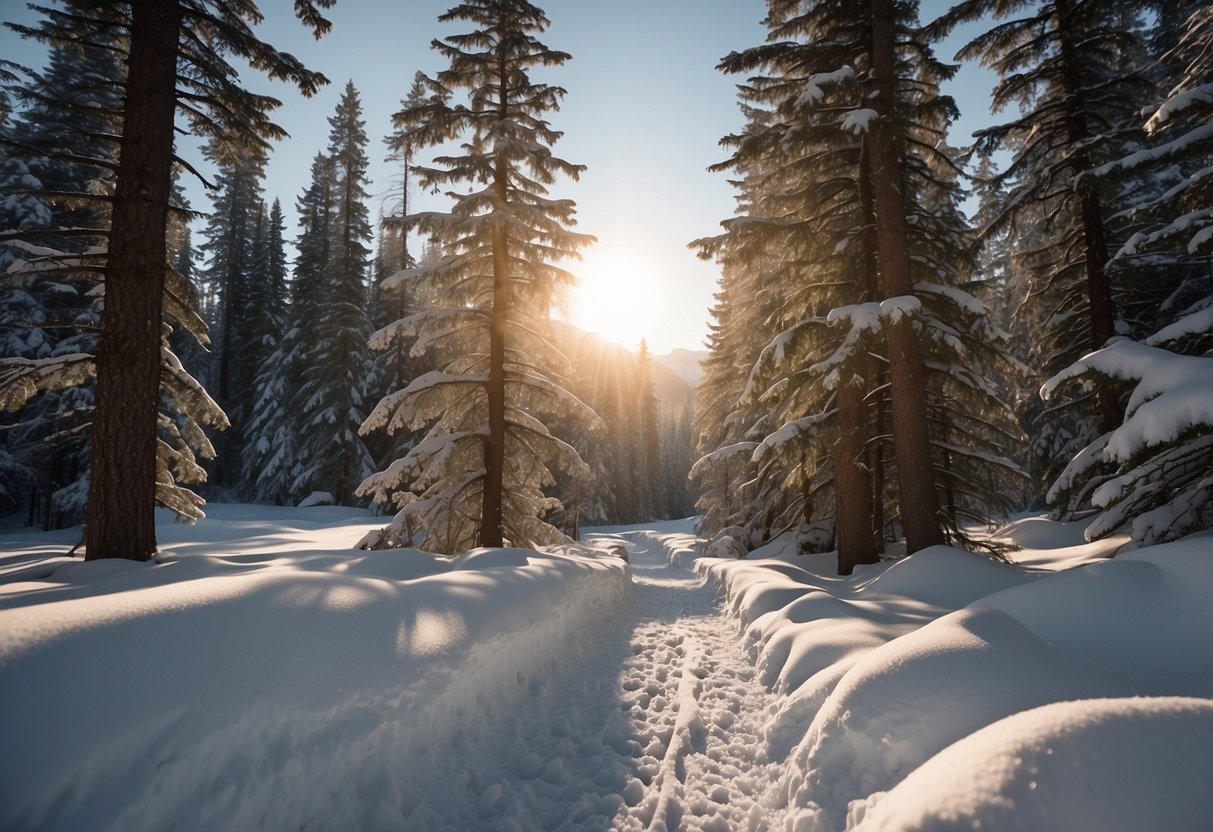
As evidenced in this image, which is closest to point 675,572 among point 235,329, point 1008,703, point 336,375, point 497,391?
point 497,391

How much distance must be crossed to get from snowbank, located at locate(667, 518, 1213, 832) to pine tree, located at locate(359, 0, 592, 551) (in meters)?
6.59

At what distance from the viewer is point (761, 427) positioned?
16.6m

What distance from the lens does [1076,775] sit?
1.86 metres

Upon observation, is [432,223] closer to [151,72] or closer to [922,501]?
[151,72]

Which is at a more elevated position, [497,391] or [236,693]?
[497,391]

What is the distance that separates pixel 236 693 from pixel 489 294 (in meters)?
9.71

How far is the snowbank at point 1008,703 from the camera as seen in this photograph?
1.85 m

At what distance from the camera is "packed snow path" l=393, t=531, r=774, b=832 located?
3.15 metres

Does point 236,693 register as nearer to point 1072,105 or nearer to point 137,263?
point 137,263

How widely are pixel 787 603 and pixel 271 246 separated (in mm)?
43133

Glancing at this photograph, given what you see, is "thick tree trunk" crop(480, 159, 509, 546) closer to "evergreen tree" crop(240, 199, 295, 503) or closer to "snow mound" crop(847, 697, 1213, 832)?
"snow mound" crop(847, 697, 1213, 832)

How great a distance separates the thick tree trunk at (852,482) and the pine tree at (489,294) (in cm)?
569

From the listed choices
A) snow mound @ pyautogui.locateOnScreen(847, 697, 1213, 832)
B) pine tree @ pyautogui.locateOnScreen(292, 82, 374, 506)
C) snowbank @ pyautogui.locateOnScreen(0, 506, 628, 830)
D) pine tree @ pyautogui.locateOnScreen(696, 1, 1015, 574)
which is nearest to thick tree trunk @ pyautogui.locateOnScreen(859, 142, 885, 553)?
pine tree @ pyautogui.locateOnScreen(696, 1, 1015, 574)

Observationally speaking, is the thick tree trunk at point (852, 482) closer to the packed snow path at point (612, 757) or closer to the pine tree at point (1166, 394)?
the pine tree at point (1166, 394)
